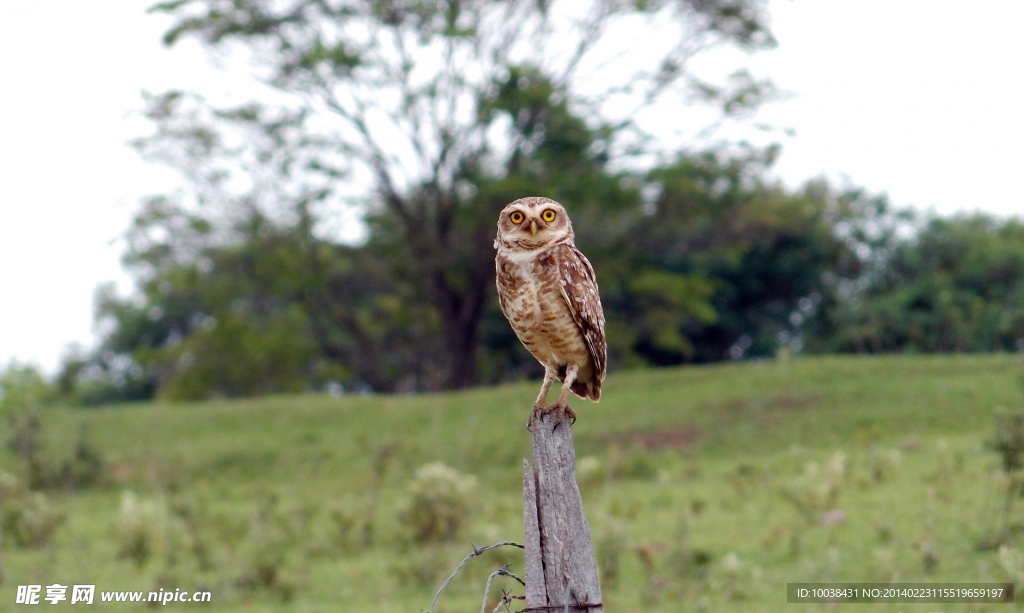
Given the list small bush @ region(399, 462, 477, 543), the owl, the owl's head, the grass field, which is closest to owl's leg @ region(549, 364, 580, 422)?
the owl

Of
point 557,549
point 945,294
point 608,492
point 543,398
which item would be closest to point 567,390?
point 543,398

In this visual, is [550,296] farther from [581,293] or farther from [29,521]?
[29,521]

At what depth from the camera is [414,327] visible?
23734 mm

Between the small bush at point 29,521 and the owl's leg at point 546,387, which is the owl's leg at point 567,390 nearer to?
the owl's leg at point 546,387

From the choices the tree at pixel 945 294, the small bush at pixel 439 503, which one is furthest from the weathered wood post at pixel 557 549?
the tree at pixel 945 294

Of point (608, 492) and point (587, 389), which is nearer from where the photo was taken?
point (587, 389)

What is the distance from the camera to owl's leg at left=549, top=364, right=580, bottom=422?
134 inches

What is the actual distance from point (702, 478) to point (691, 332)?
45.7 feet

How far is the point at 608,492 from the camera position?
9.55 metres

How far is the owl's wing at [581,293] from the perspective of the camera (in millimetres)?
3732

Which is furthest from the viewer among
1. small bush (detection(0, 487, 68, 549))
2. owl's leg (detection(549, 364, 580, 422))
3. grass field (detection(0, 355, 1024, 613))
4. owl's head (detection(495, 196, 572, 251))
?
small bush (detection(0, 487, 68, 549))

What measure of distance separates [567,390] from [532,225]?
22.2 inches

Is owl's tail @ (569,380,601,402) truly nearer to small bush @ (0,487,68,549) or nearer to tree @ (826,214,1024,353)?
small bush @ (0,487,68,549)

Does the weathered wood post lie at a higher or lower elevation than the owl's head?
lower
